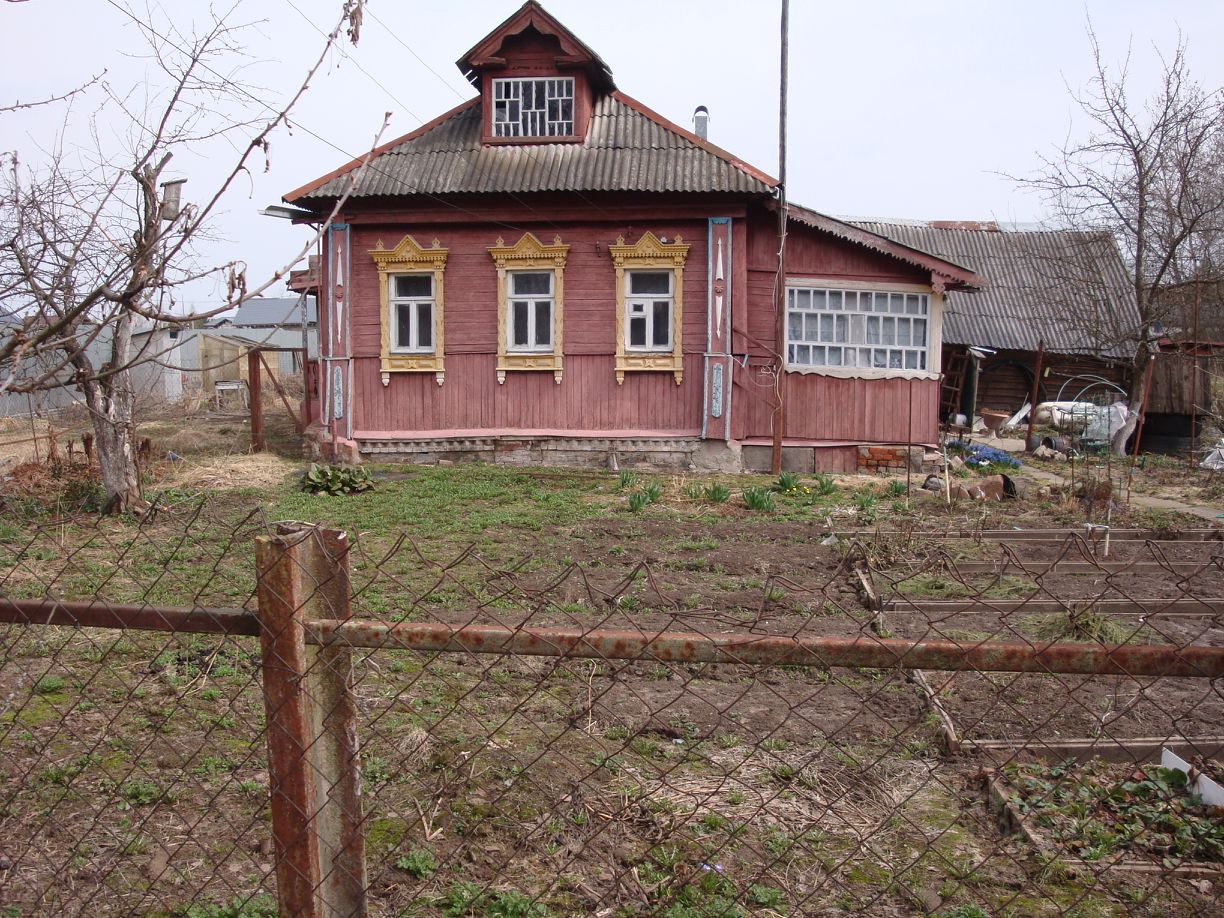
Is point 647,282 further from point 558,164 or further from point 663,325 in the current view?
point 558,164

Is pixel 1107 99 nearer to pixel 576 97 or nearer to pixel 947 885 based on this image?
pixel 576 97

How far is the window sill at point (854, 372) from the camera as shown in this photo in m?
13.9

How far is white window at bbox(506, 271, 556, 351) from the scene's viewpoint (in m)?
13.8

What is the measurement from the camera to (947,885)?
301 centimetres

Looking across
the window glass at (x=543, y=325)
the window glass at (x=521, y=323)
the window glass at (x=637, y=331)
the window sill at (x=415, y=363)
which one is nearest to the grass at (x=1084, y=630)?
the window glass at (x=637, y=331)

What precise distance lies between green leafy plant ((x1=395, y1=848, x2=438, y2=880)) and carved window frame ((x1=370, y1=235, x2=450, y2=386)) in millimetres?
11228

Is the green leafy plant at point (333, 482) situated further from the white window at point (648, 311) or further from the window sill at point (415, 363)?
the white window at point (648, 311)

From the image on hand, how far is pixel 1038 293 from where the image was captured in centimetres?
2389

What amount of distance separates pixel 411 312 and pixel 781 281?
538 cm

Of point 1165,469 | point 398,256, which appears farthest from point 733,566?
point 1165,469

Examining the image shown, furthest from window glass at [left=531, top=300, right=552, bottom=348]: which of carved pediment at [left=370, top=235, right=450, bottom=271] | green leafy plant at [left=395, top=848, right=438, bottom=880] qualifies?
green leafy plant at [left=395, top=848, right=438, bottom=880]

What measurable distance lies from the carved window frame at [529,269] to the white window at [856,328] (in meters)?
3.34

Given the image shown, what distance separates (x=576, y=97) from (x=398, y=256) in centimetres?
351

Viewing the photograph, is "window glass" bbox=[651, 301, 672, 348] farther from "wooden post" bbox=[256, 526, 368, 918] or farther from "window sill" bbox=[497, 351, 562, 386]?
"wooden post" bbox=[256, 526, 368, 918]
